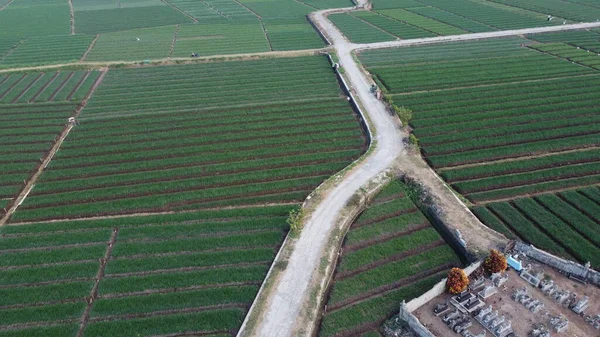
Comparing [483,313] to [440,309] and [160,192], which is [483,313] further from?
[160,192]

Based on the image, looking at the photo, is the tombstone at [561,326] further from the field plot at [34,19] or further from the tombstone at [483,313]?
the field plot at [34,19]

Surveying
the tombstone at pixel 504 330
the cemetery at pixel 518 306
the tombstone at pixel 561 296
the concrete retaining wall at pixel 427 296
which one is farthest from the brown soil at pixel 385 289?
the tombstone at pixel 561 296

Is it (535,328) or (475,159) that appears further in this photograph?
(475,159)

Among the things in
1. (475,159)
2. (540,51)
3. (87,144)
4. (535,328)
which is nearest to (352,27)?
(540,51)

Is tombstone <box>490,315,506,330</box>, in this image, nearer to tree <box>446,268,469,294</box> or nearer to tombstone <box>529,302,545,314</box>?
tombstone <box>529,302,545,314</box>

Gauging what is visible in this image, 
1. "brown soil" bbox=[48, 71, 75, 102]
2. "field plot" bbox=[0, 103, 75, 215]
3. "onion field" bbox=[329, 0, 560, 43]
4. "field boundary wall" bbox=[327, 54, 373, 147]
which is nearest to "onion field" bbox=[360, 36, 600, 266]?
"field boundary wall" bbox=[327, 54, 373, 147]

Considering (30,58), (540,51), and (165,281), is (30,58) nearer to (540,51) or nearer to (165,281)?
(165,281)

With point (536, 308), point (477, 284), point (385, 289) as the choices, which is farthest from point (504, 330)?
point (385, 289)
